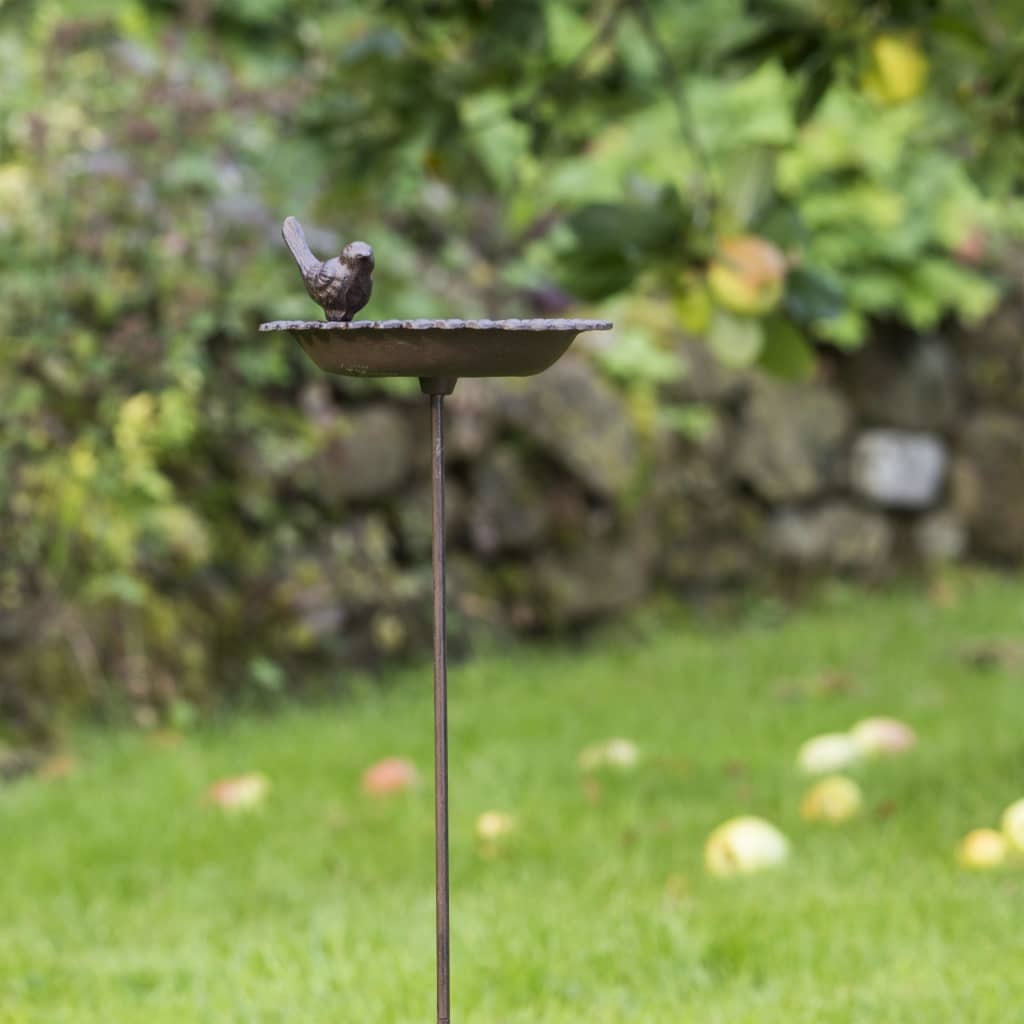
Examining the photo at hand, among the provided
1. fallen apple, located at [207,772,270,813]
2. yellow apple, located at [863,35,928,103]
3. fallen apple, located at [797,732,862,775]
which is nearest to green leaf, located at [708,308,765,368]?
yellow apple, located at [863,35,928,103]

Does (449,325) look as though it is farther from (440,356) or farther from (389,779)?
(389,779)

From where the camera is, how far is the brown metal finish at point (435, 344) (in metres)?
1.50

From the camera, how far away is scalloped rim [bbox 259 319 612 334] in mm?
1474

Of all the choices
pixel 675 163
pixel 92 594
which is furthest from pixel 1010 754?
pixel 675 163

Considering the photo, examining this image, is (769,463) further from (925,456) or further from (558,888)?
(558,888)

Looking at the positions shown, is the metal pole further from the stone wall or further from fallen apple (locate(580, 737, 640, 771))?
the stone wall

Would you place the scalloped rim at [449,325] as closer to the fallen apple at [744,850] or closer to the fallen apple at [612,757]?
the fallen apple at [744,850]

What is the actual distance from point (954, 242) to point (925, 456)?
33.9 inches

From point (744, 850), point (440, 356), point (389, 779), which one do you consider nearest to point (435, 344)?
point (440, 356)

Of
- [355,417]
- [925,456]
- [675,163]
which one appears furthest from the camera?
[925,456]

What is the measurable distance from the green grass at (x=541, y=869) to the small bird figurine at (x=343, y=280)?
3.45ft

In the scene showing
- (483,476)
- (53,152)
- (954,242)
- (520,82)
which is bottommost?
(483,476)

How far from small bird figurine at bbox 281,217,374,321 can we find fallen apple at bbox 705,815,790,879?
153 cm

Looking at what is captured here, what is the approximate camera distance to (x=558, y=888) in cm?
268
